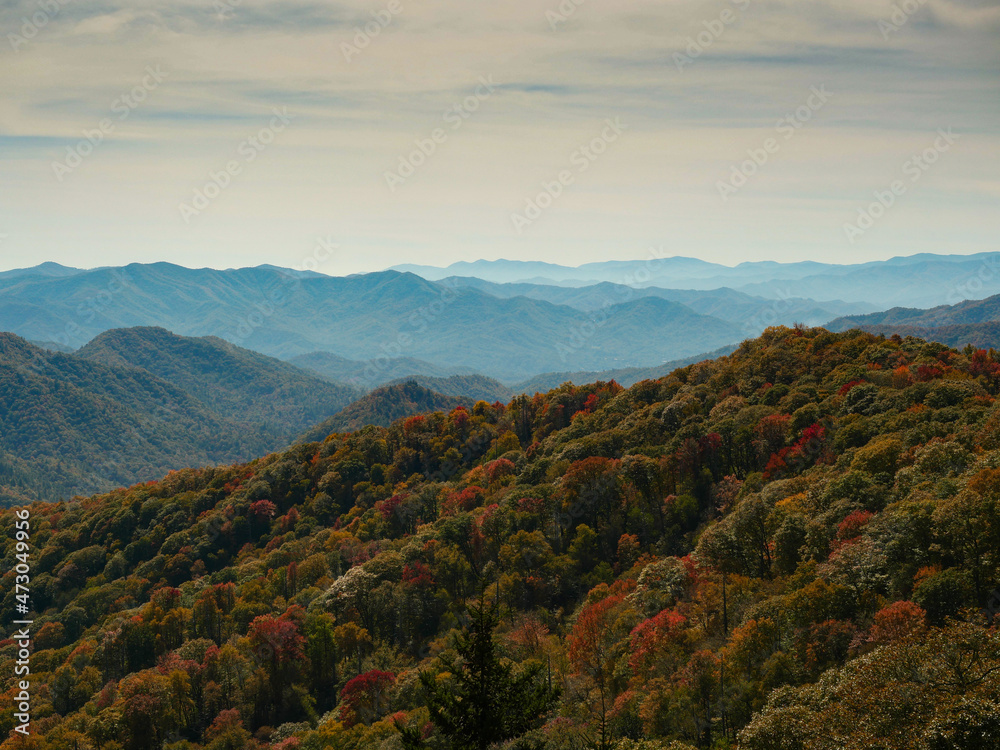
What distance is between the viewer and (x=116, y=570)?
114938mm

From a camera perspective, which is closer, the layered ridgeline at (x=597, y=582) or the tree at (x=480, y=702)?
the tree at (x=480, y=702)

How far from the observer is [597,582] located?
66.4 metres

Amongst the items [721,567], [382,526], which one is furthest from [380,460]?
[721,567]

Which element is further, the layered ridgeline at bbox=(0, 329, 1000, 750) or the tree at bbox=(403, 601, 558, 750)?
the layered ridgeline at bbox=(0, 329, 1000, 750)

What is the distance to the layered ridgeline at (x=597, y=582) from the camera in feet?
93.5

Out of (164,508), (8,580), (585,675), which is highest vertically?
(585,675)

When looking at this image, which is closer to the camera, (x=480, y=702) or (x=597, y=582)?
(x=480, y=702)

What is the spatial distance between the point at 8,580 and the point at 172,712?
3049 inches

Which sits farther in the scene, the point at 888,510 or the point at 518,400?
the point at 518,400

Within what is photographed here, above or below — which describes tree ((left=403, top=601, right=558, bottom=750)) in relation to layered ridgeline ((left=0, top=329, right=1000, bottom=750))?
above

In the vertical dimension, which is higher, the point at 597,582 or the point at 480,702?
the point at 480,702

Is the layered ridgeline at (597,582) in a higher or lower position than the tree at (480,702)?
lower

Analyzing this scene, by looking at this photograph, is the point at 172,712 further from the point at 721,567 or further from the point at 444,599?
the point at 721,567

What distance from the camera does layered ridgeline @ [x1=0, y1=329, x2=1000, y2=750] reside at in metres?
28.5
